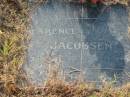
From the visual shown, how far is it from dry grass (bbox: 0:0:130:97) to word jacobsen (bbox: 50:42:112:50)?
26cm

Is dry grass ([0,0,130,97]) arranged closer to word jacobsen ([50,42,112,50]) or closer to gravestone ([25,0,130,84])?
gravestone ([25,0,130,84])

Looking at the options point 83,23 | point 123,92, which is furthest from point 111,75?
point 83,23

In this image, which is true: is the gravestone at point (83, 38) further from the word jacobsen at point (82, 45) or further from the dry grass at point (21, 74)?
the dry grass at point (21, 74)

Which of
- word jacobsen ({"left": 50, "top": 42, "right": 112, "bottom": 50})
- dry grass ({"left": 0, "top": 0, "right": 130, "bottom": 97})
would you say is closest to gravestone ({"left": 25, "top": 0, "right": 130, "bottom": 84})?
word jacobsen ({"left": 50, "top": 42, "right": 112, "bottom": 50})

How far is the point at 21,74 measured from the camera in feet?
20.9

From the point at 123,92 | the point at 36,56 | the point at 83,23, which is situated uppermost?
the point at 83,23

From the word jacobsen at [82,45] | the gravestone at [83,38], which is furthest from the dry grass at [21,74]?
the word jacobsen at [82,45]

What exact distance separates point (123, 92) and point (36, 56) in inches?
53.0

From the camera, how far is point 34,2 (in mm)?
6559

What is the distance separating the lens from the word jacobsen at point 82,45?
21.1ft

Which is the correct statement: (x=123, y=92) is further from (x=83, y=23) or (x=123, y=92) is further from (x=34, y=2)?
(x=34, y=2)

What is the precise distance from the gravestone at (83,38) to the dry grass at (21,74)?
0.47 feet

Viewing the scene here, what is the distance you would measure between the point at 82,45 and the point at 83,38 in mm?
103

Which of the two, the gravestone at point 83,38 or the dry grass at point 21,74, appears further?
the gravestone at point 83,38
